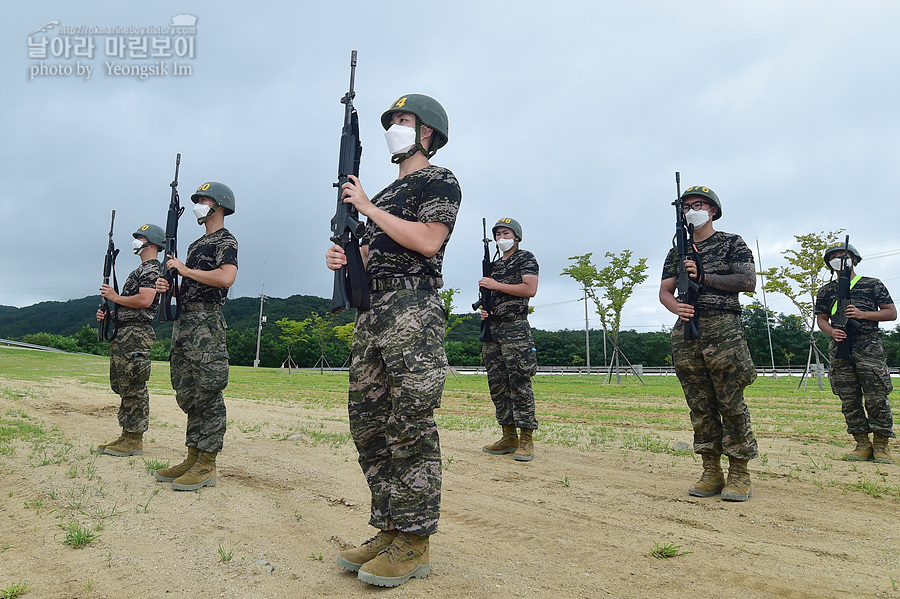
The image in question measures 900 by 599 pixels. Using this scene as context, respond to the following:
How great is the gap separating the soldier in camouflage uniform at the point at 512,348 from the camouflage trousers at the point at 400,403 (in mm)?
3642

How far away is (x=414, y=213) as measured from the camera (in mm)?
3088

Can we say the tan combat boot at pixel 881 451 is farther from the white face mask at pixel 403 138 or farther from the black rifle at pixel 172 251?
the black rifle at pixel 172 251

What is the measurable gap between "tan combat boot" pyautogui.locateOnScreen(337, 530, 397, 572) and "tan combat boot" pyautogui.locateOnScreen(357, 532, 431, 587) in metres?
0.06

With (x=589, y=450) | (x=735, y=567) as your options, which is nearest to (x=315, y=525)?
(x=735, y=567)

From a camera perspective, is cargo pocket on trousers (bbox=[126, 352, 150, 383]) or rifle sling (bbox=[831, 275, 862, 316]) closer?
cargo pocket on trousers (bbox=[126, 352, 150, 383])

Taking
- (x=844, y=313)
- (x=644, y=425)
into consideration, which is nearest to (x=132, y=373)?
(x=644, y=425)

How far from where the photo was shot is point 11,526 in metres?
3.59

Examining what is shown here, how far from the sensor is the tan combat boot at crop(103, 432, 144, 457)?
6.13 meters

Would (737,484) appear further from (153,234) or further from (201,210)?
(153,234)

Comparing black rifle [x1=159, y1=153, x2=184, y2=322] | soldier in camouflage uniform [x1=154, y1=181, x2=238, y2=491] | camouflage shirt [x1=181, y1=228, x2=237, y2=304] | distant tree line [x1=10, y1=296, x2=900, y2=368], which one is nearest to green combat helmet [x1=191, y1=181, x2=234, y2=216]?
soldier in camouflage uniform [x1=154, y1=181, x2=238, y2=491]

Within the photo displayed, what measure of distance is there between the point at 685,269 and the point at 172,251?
5.52 m

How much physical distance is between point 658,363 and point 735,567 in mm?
62054

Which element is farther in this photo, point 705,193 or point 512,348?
point 512,348

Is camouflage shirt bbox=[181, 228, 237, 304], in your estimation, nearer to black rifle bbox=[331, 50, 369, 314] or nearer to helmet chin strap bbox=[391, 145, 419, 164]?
→ black rifle bbox=[331, 50, 369, 314]
